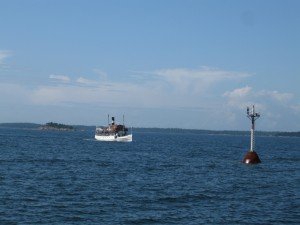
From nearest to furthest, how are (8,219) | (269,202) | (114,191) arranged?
1. (8,219)
2. (269,202)
3. (114,191)

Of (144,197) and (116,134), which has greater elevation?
(116,134)

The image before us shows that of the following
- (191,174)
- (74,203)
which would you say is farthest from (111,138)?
(74,203)

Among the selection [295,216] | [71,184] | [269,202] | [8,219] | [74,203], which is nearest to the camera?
[8,219]

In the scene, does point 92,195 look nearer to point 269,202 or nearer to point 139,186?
point 139,186

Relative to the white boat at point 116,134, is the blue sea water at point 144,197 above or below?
below

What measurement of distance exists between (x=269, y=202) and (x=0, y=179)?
75.7 feet

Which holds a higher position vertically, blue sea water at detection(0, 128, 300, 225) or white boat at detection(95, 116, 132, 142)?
white boat at detection(95, 116, 132, 142)

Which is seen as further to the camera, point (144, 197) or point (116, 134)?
point (116, 134)

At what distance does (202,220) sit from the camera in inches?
1137

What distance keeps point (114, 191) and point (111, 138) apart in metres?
117

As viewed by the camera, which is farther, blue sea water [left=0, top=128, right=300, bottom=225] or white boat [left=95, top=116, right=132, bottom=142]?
white boat [left=95, top=116, right=132, bottom=142]

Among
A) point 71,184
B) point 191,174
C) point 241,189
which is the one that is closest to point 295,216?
point 241,189

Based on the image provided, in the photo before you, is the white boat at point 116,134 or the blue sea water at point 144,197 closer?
the blue sea water at point 144,197

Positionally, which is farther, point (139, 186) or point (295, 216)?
point (139, 186)
